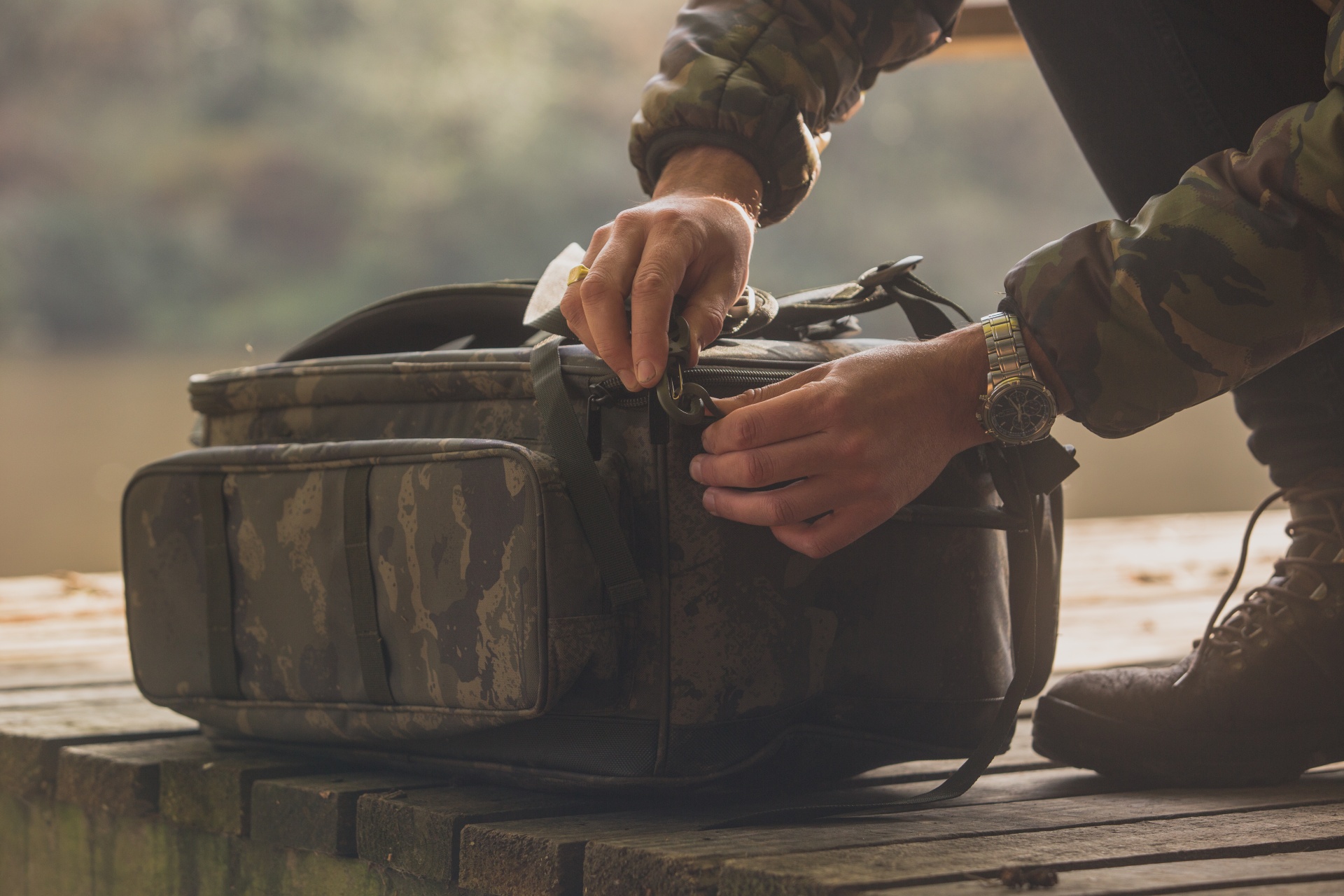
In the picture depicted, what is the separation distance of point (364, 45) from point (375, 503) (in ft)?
51.5

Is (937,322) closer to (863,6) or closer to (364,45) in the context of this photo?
(863,6)

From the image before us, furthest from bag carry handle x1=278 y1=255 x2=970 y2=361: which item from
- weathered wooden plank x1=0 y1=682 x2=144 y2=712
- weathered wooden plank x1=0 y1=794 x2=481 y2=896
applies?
weathered wooden plank x1=0 y1=682 x2=144 y2=712

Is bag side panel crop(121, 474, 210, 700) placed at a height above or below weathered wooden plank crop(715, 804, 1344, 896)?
above

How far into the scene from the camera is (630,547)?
945 millimetres

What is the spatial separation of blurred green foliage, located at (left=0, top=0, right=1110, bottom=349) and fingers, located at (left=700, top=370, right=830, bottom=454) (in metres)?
12.3

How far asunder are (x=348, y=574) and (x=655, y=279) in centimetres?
36

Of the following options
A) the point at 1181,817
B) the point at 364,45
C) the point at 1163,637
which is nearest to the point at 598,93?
the point at 364,45

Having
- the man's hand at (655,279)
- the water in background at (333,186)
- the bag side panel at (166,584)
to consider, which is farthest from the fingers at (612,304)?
the water in background at (333,186)

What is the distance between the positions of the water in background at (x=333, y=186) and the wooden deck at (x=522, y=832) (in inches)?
431

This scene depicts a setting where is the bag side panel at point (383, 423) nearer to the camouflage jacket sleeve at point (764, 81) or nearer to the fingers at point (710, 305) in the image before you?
the fingers at point (710, 305)

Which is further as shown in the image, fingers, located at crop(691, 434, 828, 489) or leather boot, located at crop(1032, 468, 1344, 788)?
leather boot, located at crop(1032, 468, 1344, 788)

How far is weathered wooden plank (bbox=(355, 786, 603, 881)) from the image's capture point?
3.15 ft

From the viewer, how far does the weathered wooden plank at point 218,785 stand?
1.14 meters

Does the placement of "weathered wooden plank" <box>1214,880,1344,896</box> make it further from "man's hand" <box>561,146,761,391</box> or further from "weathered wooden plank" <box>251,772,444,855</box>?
"weathered wooden plank" <box>251,772,444,855</box>
